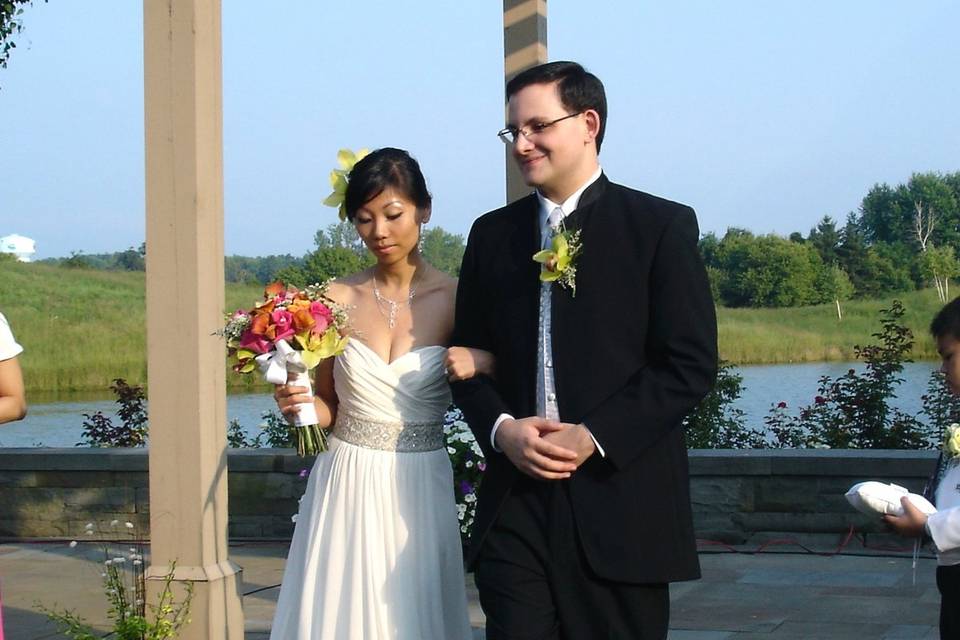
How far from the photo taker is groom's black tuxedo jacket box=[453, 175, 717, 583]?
3111 mm

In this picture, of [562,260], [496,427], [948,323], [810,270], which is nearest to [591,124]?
[562,260]

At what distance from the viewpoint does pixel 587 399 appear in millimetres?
3170

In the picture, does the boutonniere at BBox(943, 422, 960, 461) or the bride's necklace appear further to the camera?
the bride's necklace

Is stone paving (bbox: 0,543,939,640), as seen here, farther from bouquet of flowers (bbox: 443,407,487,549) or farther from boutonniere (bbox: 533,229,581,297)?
boutonniere (bbox: 533,229,581,297)

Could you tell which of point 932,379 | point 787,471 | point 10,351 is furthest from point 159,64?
point 932,379

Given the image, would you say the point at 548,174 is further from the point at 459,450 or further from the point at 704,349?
the point at 459,450

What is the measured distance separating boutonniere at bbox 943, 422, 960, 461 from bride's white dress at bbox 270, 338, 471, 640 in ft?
4.70

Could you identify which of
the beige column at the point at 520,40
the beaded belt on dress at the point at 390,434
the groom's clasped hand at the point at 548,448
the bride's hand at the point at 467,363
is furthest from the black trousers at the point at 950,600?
the beige column at the point at 520,40

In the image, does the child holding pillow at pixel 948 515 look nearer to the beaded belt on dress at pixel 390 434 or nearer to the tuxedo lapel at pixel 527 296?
the tuxedo lapel at pixel 527 296

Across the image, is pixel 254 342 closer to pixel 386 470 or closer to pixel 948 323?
pixel 386 470

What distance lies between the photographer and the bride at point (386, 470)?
394 centimetres

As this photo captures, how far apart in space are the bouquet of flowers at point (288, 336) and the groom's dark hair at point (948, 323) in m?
1.59

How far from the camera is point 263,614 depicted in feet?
20.6

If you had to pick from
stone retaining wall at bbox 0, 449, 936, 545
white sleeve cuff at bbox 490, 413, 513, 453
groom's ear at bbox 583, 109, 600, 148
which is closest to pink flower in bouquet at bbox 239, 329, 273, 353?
white sleeve cuff at bbox 490, 413, 513, 453
